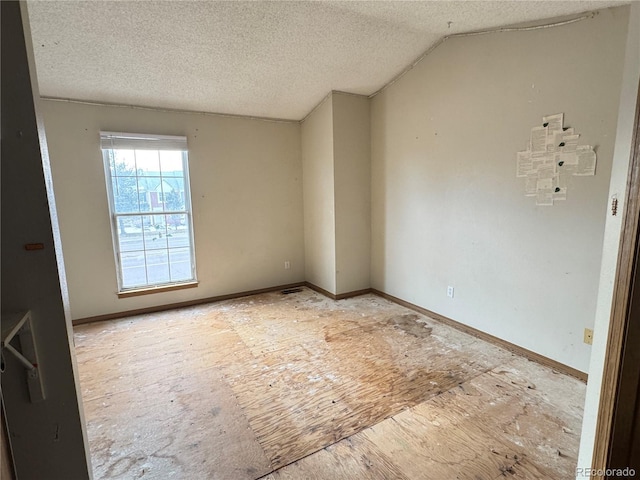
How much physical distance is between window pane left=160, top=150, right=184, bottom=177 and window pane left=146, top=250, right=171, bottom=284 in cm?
94

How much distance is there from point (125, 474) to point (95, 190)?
285 cm

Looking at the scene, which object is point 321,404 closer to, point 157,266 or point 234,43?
point 157,266

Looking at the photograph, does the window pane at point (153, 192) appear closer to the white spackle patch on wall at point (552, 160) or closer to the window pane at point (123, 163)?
the window pane at point (123, 163)

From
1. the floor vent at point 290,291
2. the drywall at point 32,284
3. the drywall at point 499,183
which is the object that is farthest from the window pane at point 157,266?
the drywall at point 32,284

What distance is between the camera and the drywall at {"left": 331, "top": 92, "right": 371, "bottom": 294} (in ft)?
12.4

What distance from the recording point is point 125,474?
5.02ft

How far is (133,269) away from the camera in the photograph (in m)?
3.64

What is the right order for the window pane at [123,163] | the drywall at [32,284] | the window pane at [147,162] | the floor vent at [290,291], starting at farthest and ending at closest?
the floor vent at [290,291] → the window pane at [147,162] → the window pane at [123,163] → the drywall at [32,284]

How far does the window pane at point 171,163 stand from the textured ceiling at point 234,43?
523 mm

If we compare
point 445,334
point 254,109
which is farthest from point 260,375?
point 254,109

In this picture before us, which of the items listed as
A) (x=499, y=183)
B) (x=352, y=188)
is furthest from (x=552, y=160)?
(x=352, y=188)

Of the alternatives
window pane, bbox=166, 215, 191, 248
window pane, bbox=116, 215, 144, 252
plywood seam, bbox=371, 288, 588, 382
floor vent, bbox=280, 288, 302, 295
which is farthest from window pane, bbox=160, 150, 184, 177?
plywood seam, bbox=371, 288, 588, 382

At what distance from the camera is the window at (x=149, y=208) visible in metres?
3.44

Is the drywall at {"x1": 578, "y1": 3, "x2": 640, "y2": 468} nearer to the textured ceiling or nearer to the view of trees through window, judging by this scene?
the textured ceiling
